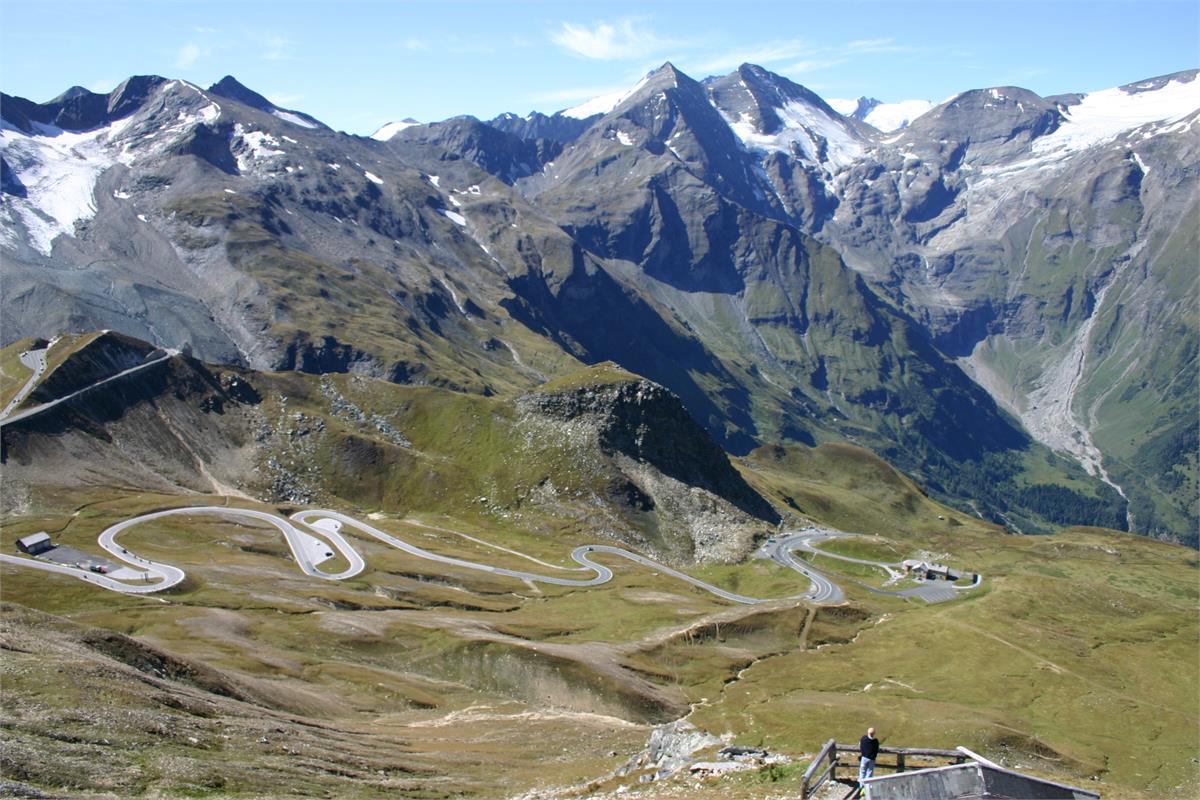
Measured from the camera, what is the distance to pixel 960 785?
124ft

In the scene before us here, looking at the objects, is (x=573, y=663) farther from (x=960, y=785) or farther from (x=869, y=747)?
(x=960, y=785)

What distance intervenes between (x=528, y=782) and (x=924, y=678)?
83180 mm

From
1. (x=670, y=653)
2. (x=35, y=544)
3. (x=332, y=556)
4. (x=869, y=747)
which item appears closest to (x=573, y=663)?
(x=670, y=653)

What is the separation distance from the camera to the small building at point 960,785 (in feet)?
123

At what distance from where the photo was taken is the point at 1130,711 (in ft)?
375

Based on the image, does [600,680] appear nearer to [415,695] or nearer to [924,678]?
[415,695]

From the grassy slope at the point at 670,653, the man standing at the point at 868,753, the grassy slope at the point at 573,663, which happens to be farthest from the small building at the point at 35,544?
the man standing at the point at 868,753

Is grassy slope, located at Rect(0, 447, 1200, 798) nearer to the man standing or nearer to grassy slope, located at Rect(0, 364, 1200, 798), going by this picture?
grassy slope, located at Rect(0, 364, 1200, 798)

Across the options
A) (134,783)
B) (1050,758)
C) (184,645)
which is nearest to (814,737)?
(1050,758)

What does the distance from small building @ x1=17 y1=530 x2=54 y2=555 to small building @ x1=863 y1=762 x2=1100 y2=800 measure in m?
147

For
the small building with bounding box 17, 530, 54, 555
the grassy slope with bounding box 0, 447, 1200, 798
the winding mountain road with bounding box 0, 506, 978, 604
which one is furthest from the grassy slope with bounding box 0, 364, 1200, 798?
the small building with bounding box 17, 530, 54, 555

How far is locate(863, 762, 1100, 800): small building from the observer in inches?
1480

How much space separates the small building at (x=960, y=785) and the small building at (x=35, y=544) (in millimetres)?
147109

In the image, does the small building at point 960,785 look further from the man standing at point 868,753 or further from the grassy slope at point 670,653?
the grassy slope at point 670,653
